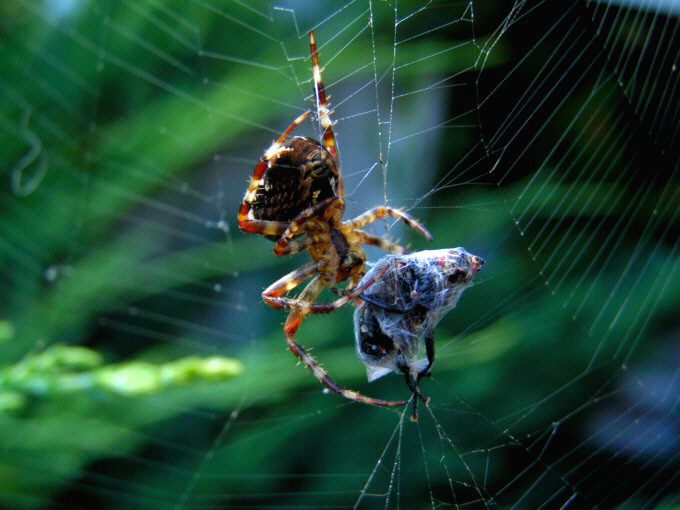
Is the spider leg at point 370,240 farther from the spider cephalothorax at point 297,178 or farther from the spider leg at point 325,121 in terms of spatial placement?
the spider leg at point 325,121

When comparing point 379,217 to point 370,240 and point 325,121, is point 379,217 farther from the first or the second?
point 325,121

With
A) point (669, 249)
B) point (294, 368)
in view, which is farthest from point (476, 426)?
point (669, 249)

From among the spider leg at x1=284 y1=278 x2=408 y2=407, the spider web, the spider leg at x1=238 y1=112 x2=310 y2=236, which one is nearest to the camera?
the spider leg at x1=284 y1=278 x2=408 y2=407

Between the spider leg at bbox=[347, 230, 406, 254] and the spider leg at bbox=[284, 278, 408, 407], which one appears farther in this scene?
the spider leg at bbox=[347, 230, 406, 254]

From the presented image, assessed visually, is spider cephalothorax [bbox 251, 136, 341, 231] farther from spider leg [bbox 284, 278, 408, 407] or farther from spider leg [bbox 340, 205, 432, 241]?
spider leg [bbox 284, 278, 408, 407]

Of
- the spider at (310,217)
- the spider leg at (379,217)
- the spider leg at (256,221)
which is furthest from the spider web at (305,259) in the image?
the spider leg at (256,221)

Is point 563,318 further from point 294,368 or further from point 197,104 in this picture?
point 197,104

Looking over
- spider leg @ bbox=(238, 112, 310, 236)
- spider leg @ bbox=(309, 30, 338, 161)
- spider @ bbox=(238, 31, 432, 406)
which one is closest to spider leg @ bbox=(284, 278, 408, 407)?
spider @ bbox=(238, 31, 432, 406)
